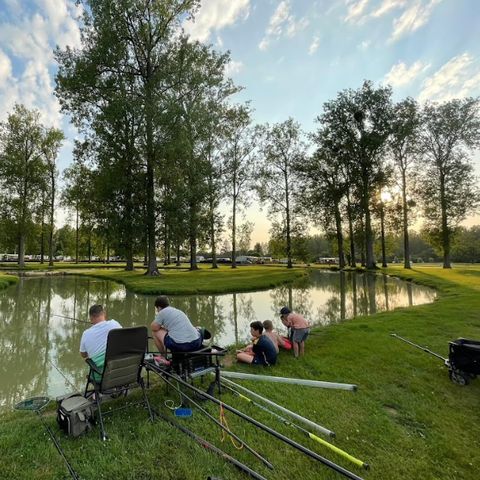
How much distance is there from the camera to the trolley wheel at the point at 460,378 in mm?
5957

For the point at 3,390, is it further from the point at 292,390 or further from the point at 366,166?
the point at 366,166

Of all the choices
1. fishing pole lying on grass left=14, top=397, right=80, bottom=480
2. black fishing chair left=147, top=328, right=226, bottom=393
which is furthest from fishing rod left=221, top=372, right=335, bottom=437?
fishing pole lying on grass left=14, top=397, right=80, bottom=480

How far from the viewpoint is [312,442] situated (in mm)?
4012

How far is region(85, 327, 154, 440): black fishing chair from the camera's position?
414cm

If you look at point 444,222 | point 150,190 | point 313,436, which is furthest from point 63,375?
point 444,222

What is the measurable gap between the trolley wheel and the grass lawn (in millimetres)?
132

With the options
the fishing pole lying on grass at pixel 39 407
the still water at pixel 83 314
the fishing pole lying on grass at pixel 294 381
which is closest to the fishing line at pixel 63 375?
the still water at pixel 83 314

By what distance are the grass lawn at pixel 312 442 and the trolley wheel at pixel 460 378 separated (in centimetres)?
13

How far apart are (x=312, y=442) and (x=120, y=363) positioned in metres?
2.51

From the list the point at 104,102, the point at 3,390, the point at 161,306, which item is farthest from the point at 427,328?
the point at 104,102

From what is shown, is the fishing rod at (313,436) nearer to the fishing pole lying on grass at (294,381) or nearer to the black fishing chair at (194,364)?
the black fishing chair at (194,364)

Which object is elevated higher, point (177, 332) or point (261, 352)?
point (177, 332)

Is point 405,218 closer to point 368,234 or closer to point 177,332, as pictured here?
point 368,234

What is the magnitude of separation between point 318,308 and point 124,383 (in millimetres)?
12218
